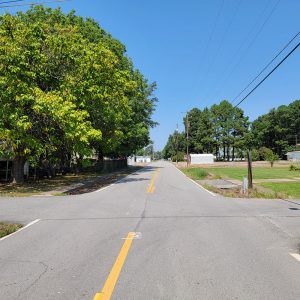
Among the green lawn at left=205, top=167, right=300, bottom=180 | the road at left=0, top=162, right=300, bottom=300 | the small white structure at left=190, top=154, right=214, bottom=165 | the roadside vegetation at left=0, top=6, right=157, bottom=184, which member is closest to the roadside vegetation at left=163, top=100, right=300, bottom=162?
the small white structure at left=190, top=154, right=214, bottom=165

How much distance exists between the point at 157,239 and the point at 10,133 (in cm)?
1421

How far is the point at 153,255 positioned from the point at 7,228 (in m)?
4.73

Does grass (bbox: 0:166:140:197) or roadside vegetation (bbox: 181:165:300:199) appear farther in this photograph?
grass (bbox: 0:166:140:197)

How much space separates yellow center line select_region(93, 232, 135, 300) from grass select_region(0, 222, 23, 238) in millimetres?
3264

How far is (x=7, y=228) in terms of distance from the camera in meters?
9.88

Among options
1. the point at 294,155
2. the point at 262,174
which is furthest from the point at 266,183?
the point at 294,155

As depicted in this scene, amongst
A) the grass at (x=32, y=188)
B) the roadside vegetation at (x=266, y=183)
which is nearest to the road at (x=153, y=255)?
the roadside vegetation at (x=266, y=183)

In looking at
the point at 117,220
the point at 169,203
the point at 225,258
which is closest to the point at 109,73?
the point at 169,203

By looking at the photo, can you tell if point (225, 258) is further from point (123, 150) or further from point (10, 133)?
point (123, 150)

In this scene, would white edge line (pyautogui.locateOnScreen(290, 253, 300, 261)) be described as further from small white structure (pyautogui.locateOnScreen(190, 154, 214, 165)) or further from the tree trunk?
small white structure (pyautogui.locateOnScreen(190, 154, 214, 165))

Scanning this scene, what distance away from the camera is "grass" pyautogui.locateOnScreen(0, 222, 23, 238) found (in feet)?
30.6

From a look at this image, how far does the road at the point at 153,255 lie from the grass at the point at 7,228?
288 mm

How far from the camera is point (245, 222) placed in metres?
10.8

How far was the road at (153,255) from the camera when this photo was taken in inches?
204
